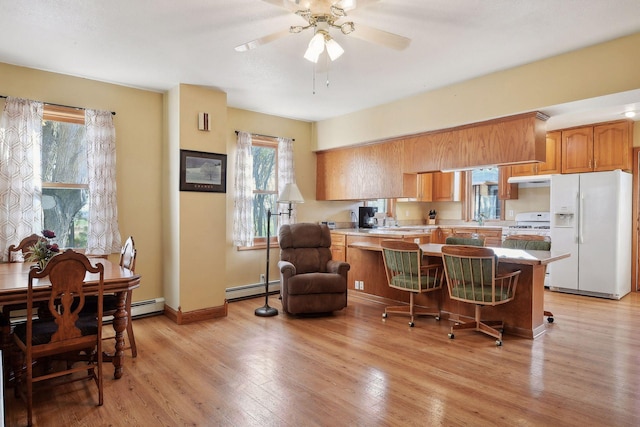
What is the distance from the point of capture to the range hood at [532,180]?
592 centimetres

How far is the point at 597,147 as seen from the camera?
5.36 m

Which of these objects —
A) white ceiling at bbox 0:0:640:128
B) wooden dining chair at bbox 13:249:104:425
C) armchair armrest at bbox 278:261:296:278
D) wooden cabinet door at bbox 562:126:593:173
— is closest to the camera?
wooden dining chair at bbox 13:249:104:425

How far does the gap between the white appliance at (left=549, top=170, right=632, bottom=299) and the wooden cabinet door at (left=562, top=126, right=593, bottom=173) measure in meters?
0.26

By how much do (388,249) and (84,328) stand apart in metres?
2.89

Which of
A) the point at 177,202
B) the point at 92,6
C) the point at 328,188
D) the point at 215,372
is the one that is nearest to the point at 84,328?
the point at 215,372

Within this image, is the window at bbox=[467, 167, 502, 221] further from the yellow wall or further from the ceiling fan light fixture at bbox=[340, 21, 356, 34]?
the ceiling fan light fixture at bbox=[340, 21, 356, 34]

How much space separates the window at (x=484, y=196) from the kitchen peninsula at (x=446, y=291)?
219cm

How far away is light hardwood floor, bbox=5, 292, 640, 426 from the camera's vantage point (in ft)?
7.53

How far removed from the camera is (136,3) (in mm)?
2564

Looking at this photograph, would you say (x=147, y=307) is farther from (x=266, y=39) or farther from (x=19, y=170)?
(x=266, y=39)

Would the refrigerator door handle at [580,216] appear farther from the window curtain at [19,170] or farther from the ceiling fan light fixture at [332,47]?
the window curtain at [19,170]

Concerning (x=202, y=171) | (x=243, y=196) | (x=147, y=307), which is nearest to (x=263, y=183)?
(x=243, y=196)

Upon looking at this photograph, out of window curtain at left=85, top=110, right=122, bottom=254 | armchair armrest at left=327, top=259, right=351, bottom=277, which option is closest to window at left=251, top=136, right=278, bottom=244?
armchair armrest at left=327, top=259, right=351, bottom=277

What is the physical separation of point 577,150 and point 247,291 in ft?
17.1
